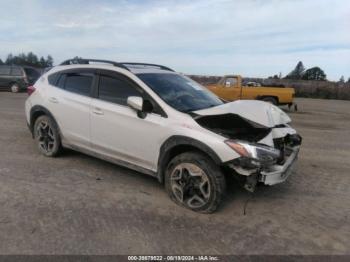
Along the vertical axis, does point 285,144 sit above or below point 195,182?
above

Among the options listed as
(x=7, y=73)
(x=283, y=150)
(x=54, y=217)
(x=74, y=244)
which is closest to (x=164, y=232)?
(x=74, y=244)

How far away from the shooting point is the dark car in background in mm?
22656

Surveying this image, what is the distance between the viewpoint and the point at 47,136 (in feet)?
21.3

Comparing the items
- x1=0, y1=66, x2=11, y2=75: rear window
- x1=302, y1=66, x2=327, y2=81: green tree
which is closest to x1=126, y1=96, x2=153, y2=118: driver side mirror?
x1=0, y1=66, x2=11, y2=75: rear window

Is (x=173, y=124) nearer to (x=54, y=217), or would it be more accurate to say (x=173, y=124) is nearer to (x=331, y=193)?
(x=54, y=217)

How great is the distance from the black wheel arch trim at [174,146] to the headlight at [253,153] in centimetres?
24

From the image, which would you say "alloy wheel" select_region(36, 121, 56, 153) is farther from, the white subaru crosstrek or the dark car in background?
the dark car in background

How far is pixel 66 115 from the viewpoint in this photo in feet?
19.6

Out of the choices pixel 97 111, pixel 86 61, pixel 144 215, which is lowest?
pixel 144 215

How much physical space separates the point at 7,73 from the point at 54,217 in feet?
69.8

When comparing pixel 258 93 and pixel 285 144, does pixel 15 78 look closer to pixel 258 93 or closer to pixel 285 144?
pixel 258 93

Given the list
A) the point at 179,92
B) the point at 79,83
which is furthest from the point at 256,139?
the point at 79,83

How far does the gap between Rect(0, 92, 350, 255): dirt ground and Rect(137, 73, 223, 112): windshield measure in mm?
1258

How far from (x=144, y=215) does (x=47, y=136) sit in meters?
3.03
